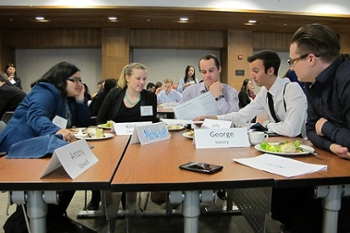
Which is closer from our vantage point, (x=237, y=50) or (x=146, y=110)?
(x=146, y=110)

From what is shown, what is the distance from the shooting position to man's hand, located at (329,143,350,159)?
1220 mm

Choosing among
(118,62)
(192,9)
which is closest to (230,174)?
(192,9)

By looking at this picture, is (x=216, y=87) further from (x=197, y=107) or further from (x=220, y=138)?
(x=220, y=138)

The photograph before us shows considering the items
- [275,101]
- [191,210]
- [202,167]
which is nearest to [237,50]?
[275,101]

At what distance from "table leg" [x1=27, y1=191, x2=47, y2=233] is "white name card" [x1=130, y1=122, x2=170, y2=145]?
65 centimetres

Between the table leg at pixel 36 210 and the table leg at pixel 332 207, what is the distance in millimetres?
930

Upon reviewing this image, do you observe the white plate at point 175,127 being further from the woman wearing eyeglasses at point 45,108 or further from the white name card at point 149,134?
the woman wearing eyeglasses at point 45,108

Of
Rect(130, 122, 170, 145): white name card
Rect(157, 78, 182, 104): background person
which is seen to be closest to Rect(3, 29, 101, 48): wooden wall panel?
Rect(157, 78, 182, 104): background person

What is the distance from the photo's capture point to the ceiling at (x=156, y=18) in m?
6.35

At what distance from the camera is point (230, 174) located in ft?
3.37

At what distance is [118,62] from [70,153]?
7204 millimetres

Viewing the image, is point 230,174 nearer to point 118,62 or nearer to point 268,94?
point 268,94

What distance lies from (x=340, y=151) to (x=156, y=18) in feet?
20.6

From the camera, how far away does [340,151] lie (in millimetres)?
1234
